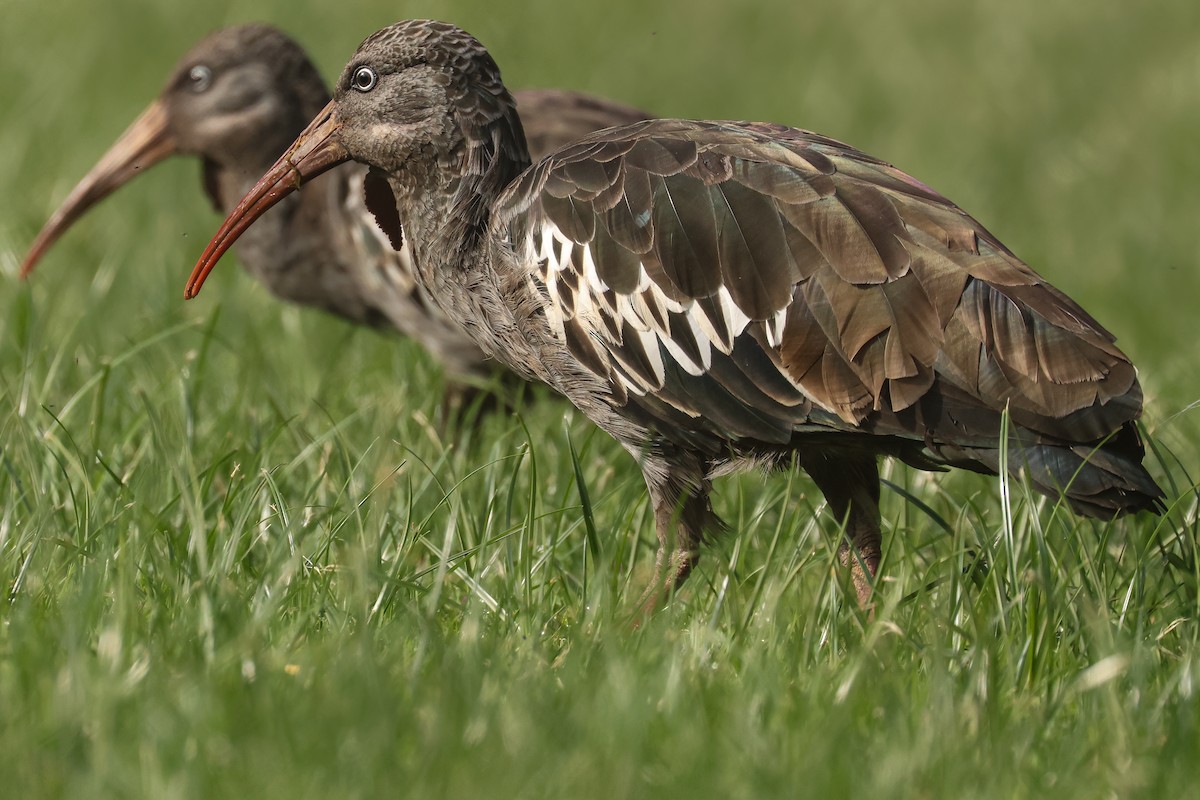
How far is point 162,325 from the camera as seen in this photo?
617 cm

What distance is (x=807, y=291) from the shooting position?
3.96 m

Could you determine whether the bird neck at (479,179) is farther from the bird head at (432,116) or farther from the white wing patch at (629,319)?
the white wing patch at (629,319)

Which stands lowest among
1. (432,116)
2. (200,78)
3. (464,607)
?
(464,607)

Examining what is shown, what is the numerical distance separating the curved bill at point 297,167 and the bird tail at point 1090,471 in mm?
2062

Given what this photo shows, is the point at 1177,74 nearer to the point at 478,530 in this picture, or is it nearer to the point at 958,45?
the point at 958,45

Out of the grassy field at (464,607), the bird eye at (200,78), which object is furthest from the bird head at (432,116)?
the bird eye at (200,78)

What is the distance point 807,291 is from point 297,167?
1.68 meters

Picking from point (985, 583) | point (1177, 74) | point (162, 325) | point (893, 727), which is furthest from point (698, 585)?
point (1177, 74)

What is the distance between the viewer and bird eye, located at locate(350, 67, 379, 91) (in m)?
4.59

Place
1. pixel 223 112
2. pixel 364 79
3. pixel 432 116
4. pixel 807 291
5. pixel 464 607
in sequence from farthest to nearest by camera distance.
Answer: pixel 223 112 → pixel 364 79 → pixel 432 116 → pixel 464 607 → pixel 807 291

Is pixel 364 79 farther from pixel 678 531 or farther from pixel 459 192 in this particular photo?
pixel 678 531

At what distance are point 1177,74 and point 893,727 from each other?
9.56 metres

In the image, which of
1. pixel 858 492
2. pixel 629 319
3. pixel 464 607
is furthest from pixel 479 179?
pixel 858 492

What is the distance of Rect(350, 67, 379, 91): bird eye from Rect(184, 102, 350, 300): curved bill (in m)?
0.14
